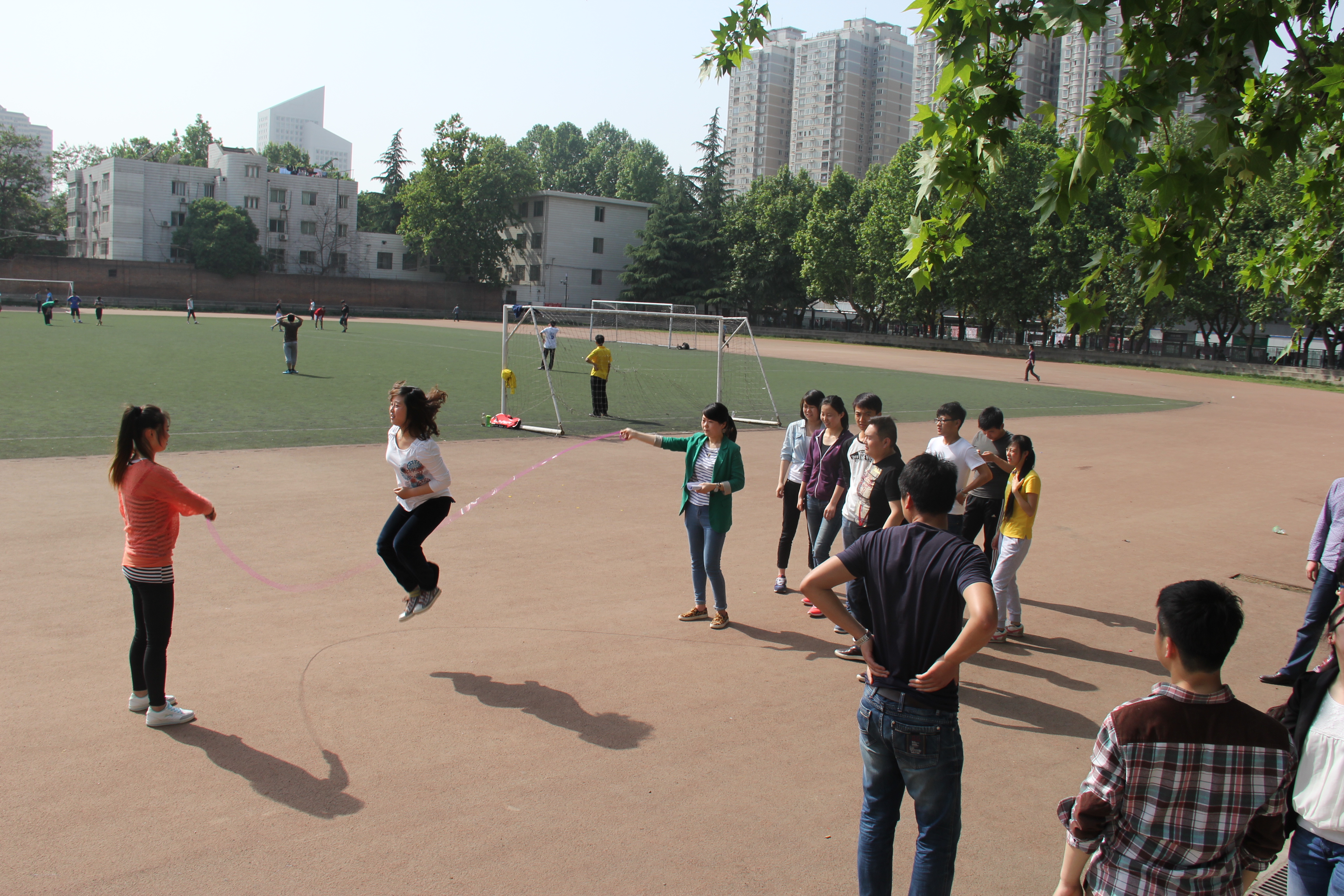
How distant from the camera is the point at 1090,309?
4875mm

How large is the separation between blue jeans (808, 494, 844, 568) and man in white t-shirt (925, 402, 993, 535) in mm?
929

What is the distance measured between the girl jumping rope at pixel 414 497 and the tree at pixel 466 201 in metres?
84.7

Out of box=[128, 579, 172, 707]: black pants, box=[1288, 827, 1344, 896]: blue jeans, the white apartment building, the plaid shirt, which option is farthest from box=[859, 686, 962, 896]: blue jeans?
the white apartment building

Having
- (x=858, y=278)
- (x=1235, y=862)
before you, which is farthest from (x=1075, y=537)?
(x=858, y=278)

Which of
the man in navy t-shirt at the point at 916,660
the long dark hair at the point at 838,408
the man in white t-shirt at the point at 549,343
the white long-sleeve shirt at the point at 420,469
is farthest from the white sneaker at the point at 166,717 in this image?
the man in white t-shirt at the point at 549,343

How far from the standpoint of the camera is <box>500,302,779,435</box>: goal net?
20719 millimetres

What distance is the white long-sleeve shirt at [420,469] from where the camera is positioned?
642 centimetres

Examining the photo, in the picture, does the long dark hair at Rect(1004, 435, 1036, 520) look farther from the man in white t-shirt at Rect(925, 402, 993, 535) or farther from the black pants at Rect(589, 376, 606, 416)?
the black pants at Rect(589, 376, 606, 416)

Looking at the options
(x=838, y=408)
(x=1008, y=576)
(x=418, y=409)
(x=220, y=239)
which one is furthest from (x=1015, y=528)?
(x=220, y=239)

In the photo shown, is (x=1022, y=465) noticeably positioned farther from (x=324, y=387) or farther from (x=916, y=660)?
(x=324, y=387)

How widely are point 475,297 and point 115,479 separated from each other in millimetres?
86615

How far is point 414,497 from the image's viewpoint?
6449 mm

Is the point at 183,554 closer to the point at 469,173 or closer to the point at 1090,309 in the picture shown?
the point at 1090,309

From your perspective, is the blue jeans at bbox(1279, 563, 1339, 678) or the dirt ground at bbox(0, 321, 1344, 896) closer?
the dirt ground at bbox(0, 321, 1344, 896)
